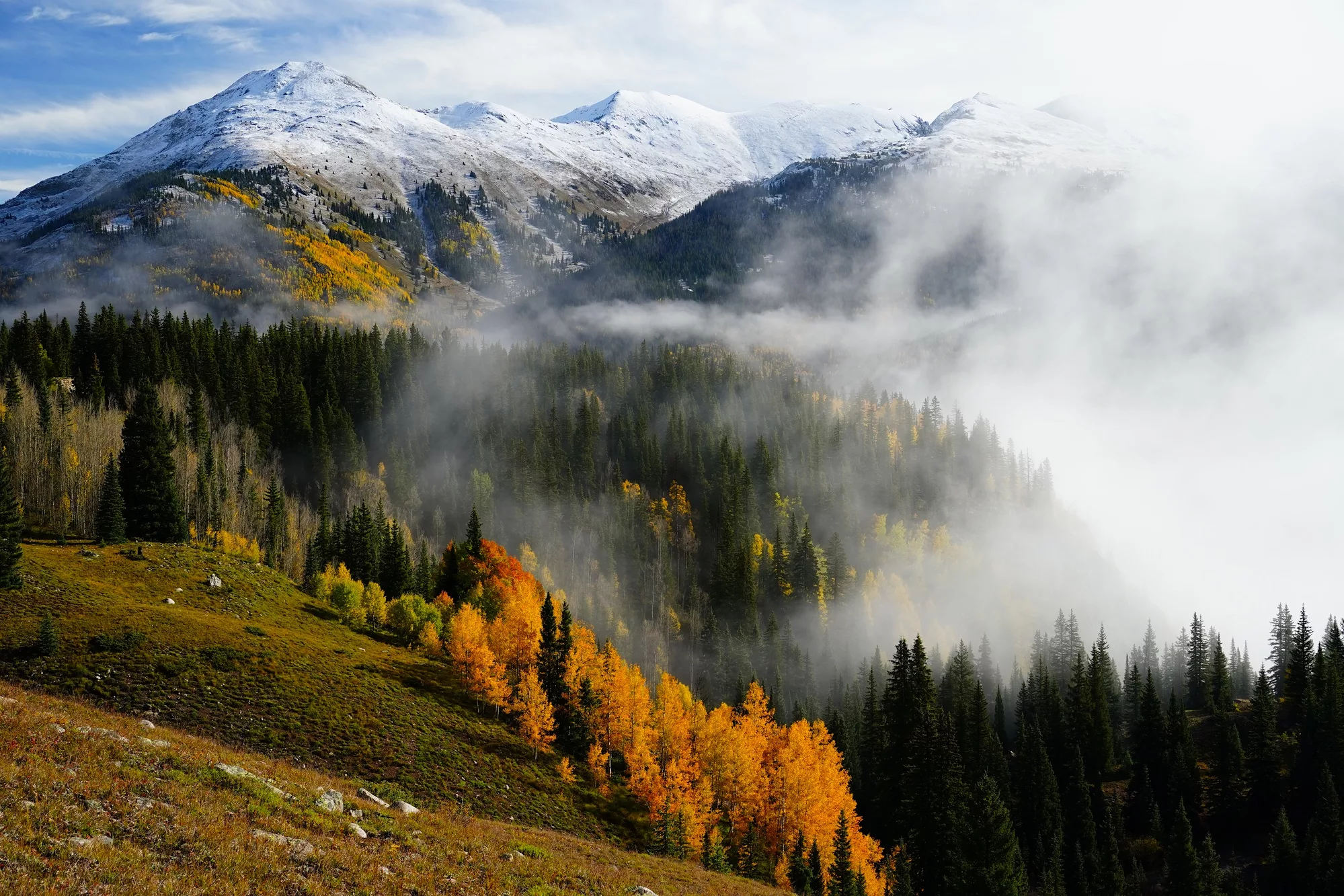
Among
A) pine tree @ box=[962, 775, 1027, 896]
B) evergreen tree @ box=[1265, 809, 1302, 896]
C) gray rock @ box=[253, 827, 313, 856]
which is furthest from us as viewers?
evergreen tree @ box=[1265, 809, 1302, 896]

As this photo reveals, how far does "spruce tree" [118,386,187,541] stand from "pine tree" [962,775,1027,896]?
306ft

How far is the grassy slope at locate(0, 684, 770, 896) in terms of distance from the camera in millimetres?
15812

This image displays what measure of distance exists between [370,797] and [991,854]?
47.0 m

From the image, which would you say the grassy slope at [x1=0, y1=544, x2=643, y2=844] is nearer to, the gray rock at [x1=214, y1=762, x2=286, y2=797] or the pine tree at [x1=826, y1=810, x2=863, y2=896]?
the pine tree at [x1=826, y1=810, x2=863, y2=896]

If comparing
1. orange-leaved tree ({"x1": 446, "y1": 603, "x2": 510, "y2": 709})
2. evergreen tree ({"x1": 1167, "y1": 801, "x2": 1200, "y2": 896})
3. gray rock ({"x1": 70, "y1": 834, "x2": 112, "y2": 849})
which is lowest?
evergreen tree ({"x1": 1167, "y1": 801, "x2": 1200, "y2": 896})

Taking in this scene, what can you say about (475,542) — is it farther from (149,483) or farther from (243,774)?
(243,774)

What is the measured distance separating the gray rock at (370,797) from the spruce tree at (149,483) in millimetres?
72960

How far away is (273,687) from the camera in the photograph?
56.4 metres

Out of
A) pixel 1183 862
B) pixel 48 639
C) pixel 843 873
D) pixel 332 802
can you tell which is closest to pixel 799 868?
pixel 843 873

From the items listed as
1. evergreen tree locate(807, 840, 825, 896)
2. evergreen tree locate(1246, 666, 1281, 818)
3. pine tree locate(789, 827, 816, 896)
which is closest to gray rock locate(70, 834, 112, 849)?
evergreen tree locate(807, 840, 825, 896)

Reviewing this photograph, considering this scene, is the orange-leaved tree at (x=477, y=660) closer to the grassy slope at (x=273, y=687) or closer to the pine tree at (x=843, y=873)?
the grassy slope at (x=273, y=687)

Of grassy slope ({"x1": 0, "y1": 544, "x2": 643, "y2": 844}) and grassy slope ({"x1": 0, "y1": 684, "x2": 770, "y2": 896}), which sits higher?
grassy slope ({"x1": 0, "y1": 684, "x2": 770, "y2": 896})

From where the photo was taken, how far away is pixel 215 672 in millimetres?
55312

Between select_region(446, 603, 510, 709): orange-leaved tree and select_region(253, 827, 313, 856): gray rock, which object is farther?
select_region(446, 603, 510, 709): orange-leaved tree
